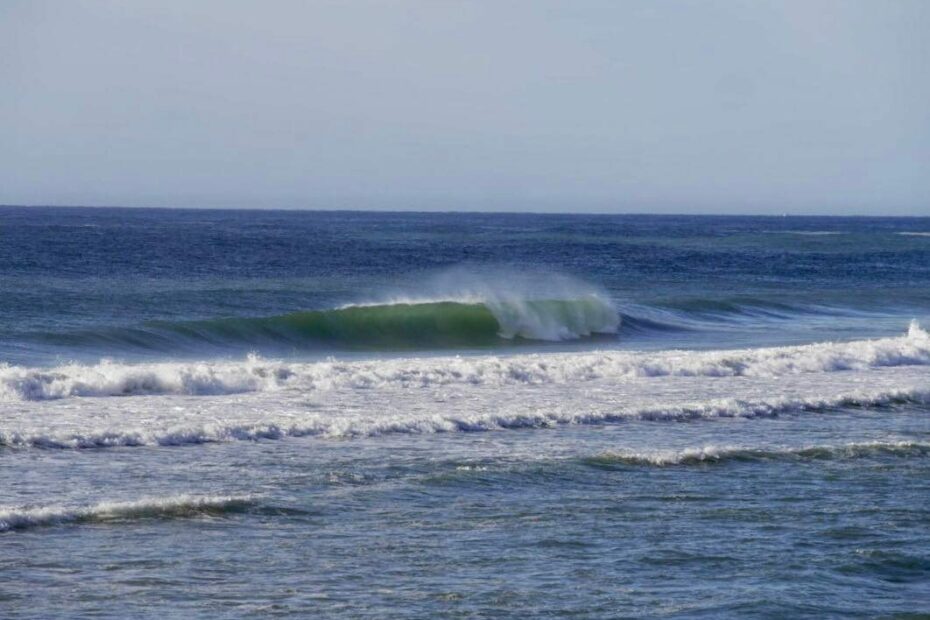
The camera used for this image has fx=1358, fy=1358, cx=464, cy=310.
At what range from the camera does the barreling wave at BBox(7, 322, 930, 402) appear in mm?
18922

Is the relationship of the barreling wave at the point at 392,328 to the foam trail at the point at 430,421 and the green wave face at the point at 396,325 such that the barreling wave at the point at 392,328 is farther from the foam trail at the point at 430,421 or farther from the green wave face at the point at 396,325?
the foam trail at the point at 430,421

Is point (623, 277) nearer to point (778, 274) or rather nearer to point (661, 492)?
point (778, 274)

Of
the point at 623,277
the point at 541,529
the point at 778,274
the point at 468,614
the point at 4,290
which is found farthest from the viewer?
the point at 778,274

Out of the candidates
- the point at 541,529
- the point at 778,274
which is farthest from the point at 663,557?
the point at 778,274

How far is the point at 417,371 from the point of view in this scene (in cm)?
2109

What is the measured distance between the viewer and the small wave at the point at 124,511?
1127 cm

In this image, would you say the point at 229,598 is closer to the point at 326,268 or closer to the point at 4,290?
the point at 4,290

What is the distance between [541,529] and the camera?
11.6 m

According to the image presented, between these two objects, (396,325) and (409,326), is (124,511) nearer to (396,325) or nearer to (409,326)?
(396,325)

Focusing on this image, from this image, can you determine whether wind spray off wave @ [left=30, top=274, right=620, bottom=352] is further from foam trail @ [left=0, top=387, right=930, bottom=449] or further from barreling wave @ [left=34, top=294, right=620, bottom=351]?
foam trail @ [left=0, top=387, right=930, bottom=449]

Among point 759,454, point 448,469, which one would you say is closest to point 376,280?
point 759,454

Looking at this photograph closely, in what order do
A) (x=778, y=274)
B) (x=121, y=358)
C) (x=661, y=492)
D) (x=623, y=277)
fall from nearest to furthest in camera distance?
1. (x=661, y=492)
2. (x=121, y=358)
3. (x=623, y=277)
4. (x=778, y=274)

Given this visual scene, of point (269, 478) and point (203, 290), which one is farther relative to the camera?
point (203, 290)

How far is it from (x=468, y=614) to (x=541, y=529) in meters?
2.40
